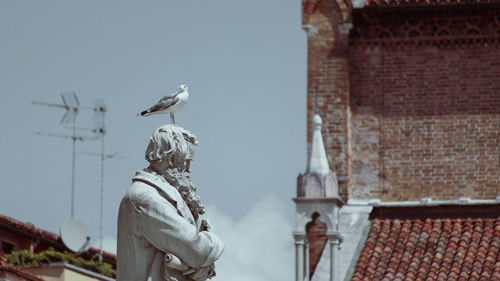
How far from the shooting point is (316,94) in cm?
2430

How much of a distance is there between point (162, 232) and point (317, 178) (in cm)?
1604

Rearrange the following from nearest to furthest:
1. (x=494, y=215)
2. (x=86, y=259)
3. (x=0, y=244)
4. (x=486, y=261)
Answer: (x=486, y=261), (x=494, y=215), (x=0, y=244), (x=86, y=259)

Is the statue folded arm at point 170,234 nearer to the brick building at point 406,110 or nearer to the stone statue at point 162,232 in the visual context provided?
the stone statue at point 162,232

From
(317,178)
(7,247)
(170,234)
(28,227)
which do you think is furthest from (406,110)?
(170,234)

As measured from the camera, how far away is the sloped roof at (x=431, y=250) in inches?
857

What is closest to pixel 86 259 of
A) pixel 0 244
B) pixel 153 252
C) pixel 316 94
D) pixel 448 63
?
pixel 0 244

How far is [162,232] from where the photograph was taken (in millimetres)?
6930

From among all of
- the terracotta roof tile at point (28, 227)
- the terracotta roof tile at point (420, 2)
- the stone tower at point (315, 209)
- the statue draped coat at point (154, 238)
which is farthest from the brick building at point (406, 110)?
the statue draped coat at point (154, 238)

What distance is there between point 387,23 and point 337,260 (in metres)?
4.32

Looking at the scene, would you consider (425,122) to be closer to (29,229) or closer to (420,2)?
(420,2)

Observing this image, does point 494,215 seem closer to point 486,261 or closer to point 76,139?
point 486,261

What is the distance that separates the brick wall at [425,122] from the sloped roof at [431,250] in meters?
0.76

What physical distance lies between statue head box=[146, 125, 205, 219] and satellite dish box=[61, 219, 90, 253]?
1788cm

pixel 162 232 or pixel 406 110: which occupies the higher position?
pixel 406 110
